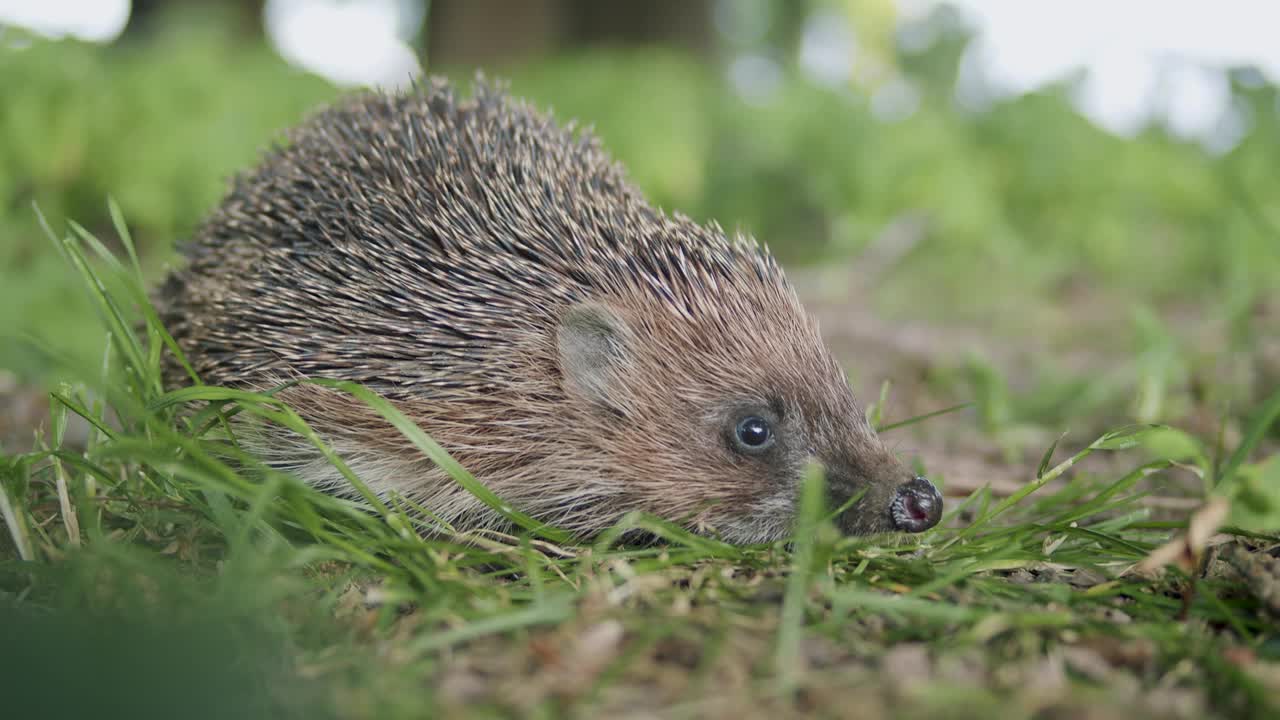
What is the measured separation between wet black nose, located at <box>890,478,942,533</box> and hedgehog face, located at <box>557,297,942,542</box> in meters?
0.24

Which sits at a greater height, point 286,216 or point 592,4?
point 592,4

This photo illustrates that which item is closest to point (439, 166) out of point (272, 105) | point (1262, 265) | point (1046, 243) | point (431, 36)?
point (272, 105)

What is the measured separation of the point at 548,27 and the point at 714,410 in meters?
17.5

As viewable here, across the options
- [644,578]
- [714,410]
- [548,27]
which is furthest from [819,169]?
[548,27]

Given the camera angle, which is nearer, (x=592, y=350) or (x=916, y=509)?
(x=916, y=509)

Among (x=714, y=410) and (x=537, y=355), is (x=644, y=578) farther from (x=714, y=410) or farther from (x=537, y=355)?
(x=537, y=355)

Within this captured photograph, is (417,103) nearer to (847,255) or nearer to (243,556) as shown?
(243,556)

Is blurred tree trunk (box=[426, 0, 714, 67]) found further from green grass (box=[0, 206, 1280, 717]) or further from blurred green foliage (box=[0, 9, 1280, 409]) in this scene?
green grass (box=[0, 206, 1280, 717])

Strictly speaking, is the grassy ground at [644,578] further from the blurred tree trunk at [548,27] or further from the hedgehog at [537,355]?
the blurred tree trunk at [548,27]

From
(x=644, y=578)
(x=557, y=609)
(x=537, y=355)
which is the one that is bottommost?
(x=557, y=609)

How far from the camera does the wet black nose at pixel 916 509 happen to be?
3.68m

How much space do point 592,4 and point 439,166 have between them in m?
17.1

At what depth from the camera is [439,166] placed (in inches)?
178

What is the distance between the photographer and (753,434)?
4094 millimetres
